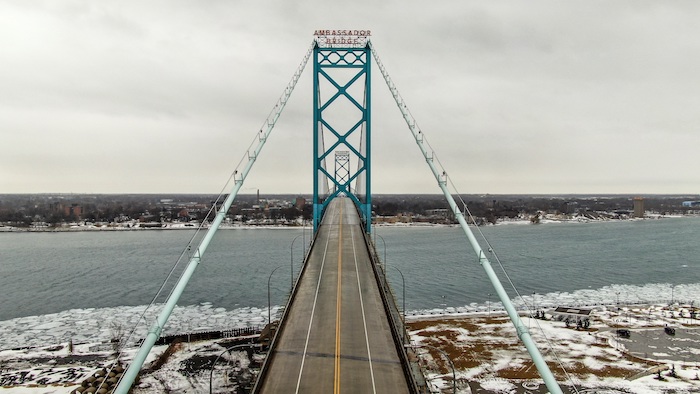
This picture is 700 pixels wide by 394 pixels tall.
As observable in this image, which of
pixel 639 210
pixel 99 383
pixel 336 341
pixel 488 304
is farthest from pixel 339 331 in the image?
pixel 639 210

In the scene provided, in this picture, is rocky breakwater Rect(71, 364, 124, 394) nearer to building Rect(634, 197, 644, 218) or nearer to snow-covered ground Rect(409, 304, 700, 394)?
snow-covered ground Rect(409, 304, 700, 394)

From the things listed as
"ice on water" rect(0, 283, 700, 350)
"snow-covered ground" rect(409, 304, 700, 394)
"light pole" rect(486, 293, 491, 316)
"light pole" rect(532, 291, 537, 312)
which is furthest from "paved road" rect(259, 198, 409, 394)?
"light pole" rect(532, 291, 537, 312)

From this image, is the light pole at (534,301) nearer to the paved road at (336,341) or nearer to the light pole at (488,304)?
the light pole at (488,304)

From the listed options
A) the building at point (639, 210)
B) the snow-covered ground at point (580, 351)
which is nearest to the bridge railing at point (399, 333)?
the snow-covered ground at point (580, 351)

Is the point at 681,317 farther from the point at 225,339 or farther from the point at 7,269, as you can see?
the point at 7,269

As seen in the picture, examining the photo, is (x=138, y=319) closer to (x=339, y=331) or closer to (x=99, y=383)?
(x=99, y=383)

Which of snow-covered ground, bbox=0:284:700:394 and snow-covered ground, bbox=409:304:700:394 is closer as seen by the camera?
snow-covered ground, bbox=0:284:700:394

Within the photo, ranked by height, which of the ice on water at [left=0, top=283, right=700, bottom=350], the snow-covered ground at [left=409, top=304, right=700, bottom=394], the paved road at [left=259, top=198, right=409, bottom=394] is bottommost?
the snow-covered ground at [left=409, top=304, right=700, bottom=394]

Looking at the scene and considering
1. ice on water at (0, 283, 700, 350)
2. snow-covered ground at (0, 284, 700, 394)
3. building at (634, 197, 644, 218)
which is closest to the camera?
snow-covered ground at (0, 284, 700, 394)

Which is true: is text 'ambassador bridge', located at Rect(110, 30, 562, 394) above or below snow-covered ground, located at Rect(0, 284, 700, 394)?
above
